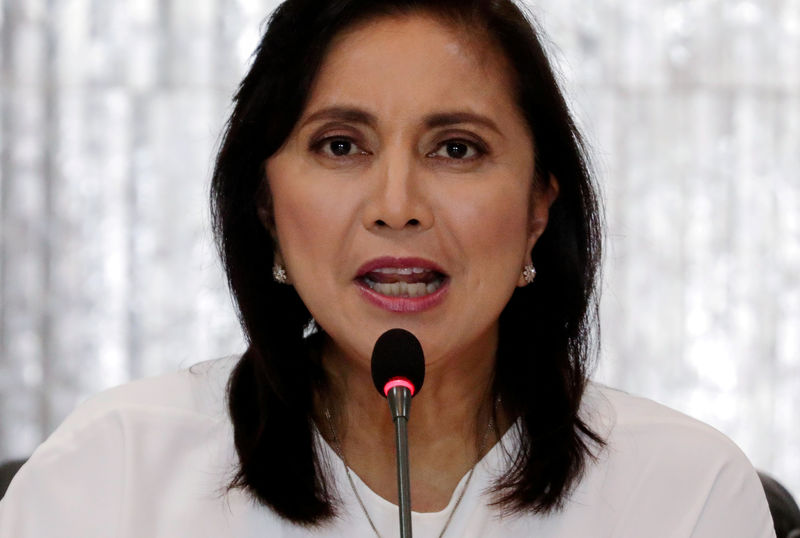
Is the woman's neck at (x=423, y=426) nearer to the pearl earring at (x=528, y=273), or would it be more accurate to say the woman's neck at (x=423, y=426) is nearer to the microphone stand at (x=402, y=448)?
the pearl earring at (x=528, y=273)

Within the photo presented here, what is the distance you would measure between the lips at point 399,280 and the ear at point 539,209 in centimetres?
24

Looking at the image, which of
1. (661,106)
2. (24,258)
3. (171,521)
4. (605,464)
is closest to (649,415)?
(605,464)

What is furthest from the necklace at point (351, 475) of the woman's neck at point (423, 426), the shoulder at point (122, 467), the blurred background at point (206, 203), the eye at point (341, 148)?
the blurred background at point (206, 203)

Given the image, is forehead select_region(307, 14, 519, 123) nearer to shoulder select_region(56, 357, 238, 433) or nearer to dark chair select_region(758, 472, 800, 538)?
shoulder select_region(56, 357, 238, 433)

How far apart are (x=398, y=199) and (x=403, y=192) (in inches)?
0.6

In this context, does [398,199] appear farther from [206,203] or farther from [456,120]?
[206,203]

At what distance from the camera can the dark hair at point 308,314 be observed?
155 cm

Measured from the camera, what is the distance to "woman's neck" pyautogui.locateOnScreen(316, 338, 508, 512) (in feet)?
5.27

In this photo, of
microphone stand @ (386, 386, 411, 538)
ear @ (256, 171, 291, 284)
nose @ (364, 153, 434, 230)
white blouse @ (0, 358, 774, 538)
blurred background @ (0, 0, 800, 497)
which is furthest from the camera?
blurred background @ (0, 0, 800, 497)

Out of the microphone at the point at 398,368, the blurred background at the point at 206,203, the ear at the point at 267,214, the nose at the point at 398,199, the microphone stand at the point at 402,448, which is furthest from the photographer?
the blurred background at the point at 206,203

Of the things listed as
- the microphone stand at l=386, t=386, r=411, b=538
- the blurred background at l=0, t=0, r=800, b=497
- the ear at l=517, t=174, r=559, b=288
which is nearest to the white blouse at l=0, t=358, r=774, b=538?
the ear at l=517, t=174, r=559, b=288

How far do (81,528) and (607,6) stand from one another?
2435 millimetres

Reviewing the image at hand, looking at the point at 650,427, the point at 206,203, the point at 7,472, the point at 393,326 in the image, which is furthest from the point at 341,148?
the point at 206,203

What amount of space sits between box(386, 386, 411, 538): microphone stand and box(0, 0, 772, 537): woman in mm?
350
